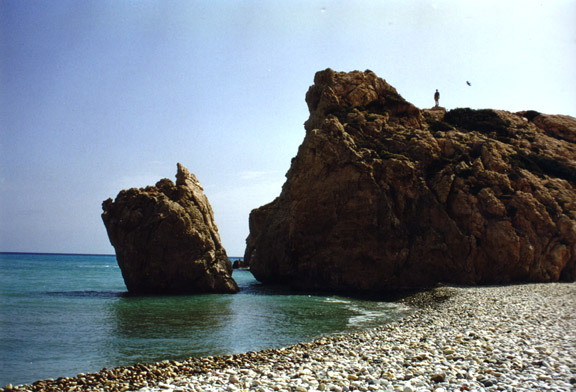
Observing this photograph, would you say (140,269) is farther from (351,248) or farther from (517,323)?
(517,323)

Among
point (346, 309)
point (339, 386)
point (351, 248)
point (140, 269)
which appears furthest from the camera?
point (351, 248)

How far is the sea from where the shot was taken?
47.2 ft

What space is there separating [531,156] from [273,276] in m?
29.7

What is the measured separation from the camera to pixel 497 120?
164 ft

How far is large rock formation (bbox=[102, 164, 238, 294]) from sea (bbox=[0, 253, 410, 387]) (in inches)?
73.4

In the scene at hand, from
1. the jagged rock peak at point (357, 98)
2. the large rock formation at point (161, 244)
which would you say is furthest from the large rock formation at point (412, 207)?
the large rock formation at point (161, 244)

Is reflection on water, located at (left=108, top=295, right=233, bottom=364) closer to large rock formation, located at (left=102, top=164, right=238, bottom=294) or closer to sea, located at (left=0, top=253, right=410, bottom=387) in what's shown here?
sea, located at (left=0, top=253, right=410, bottom=387)

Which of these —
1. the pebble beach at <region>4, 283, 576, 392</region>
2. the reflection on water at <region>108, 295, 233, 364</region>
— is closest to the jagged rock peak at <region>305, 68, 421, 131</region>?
the reflection on water at <region>108, 295, 233, 364</region>

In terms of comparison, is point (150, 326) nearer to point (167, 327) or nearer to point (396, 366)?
point (167, 327)

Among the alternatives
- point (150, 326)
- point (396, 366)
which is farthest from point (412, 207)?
point (396, 366)

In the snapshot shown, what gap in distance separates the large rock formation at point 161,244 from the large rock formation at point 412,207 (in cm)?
948

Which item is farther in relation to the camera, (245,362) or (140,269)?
(140,269)

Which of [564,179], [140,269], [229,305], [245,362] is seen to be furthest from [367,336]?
[564,179]

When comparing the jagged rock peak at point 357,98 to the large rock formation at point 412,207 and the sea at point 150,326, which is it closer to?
the large rock formation at point 412,207
